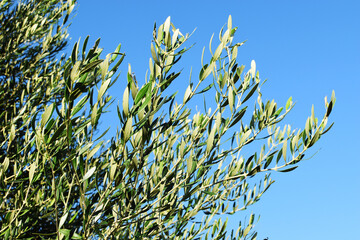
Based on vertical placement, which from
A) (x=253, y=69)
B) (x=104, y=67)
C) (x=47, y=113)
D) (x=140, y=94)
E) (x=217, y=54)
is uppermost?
(x=253, y=69)

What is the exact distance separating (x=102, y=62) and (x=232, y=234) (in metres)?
2.70

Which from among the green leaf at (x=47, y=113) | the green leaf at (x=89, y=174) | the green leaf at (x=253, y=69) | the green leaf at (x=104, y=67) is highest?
the green leaf at (x=253, y=69)

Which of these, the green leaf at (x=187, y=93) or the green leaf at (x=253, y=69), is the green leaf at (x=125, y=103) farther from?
the green leaf at (x=253, y=69)

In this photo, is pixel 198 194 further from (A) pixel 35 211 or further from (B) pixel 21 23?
(B) pixel 21 23

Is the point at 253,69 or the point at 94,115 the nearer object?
the point at 94,115

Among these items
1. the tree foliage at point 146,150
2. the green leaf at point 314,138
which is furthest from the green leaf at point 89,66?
the green leaf at point 314,138

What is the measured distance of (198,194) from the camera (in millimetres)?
4473

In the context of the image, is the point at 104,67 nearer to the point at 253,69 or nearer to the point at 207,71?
the point at 207,71

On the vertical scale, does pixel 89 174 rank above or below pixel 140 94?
below

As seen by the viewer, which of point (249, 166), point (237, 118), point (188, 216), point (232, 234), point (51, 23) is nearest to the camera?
point (237, 118)

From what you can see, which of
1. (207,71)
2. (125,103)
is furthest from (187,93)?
(125,103)

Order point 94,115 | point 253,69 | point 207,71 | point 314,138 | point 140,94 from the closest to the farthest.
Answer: point 94,115, point 140,94, point 207,71, point 314,138, point 253,69

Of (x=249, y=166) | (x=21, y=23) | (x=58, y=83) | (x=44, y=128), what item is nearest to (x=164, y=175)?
(x=249, y=166)

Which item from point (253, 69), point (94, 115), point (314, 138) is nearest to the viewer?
point (94, 115)
